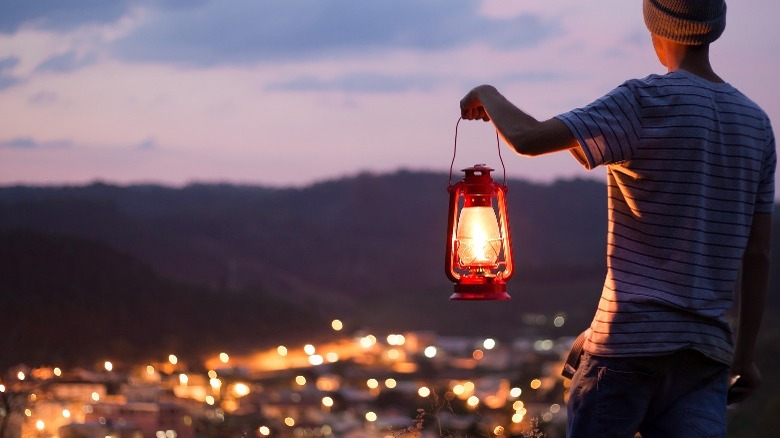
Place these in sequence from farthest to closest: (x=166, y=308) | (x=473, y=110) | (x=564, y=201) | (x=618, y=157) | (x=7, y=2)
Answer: (x=564, y=201) < (x=166, y=308) < (x=7, y=2) < (x=473, y=110) < (x=618, y=157)

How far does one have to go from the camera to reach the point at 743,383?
6.45 ft

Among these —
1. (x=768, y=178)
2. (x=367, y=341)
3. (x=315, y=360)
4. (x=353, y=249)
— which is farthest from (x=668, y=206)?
(x=353, y=249)

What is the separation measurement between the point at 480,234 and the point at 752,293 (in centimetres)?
62

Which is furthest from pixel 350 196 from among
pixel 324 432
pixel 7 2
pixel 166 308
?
pixel 7 2

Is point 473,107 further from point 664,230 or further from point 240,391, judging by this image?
point 240,391

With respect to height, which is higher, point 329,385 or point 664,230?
point 329,385

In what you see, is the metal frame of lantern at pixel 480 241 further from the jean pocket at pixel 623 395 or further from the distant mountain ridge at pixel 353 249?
the distant mountain ridge at pixel 353 249

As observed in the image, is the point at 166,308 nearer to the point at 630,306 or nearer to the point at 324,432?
the point at 324,432

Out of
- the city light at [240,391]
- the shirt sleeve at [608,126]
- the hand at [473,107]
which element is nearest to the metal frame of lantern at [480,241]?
the hand at [473,107]

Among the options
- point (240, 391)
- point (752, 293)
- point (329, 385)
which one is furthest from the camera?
point (329, 385)

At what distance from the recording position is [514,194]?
20.8 metres

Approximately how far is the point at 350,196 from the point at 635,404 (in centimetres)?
2360

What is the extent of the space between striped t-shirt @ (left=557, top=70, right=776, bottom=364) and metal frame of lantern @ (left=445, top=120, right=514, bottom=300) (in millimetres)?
533

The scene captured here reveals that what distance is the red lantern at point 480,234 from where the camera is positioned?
90.7 inches
